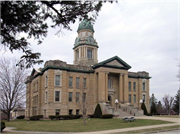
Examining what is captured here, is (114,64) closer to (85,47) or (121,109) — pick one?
(121,109)

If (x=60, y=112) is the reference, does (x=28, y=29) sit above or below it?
above

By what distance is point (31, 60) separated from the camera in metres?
10.5

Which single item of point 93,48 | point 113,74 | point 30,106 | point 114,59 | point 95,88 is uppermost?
point 93,48

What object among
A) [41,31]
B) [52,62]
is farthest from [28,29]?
[52,62]

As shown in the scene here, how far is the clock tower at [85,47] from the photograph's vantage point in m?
50.4

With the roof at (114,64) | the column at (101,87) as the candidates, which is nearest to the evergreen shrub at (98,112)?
the column at (101,87)

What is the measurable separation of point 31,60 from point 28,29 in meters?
1.78

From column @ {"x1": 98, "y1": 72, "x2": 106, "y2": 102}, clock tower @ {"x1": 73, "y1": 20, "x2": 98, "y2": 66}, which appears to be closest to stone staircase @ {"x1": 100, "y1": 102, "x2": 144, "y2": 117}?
column @ {"x1": 98, "y1": 72, "x2": 106, "y2": 102}

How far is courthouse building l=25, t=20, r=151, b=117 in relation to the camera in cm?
3966

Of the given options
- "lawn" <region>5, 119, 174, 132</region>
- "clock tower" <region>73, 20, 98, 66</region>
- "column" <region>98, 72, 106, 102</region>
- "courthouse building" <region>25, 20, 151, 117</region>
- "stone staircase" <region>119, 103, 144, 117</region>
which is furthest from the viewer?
"clock tower" <region>73, 20, 98, 66</region>

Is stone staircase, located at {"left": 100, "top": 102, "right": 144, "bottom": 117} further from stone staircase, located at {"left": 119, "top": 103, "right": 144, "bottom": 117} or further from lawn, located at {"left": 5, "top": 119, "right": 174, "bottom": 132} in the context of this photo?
lawn, located at {"left": 5, "top": 119, "right": 174, "bottom": 132}

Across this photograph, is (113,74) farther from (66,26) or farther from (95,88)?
(66,26)

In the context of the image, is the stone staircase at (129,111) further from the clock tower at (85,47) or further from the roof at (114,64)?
the clock tower at (85,47)

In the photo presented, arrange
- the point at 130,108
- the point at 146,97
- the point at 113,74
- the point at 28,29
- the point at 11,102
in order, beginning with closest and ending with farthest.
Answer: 1. the point at 28,29
2. the point at 11,102
3. the point at 130,108
4. the point at 113,74
5. the point at 146,97
